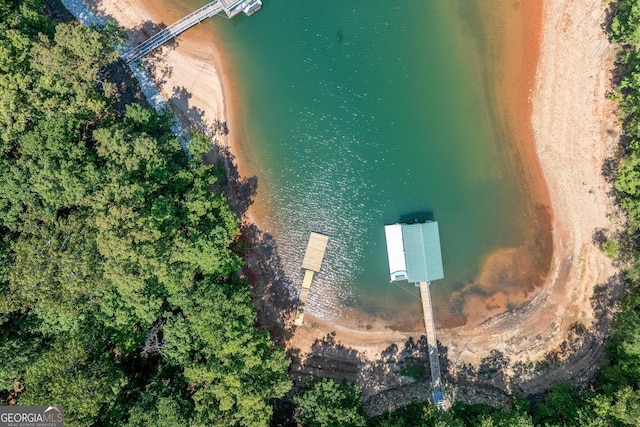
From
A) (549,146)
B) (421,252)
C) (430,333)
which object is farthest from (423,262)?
(549,146)

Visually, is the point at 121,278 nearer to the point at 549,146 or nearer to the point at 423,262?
the point at 423,262

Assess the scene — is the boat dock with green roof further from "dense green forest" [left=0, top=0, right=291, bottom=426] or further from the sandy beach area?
"dense green forest" [left=0, top=0, right=291, bottom=426]

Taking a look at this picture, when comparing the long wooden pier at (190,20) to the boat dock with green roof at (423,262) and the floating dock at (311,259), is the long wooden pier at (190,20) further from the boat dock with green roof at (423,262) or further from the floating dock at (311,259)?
the boat dock with green roof at (423,262)

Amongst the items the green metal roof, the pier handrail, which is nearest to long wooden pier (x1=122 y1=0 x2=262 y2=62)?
the pier handrail
